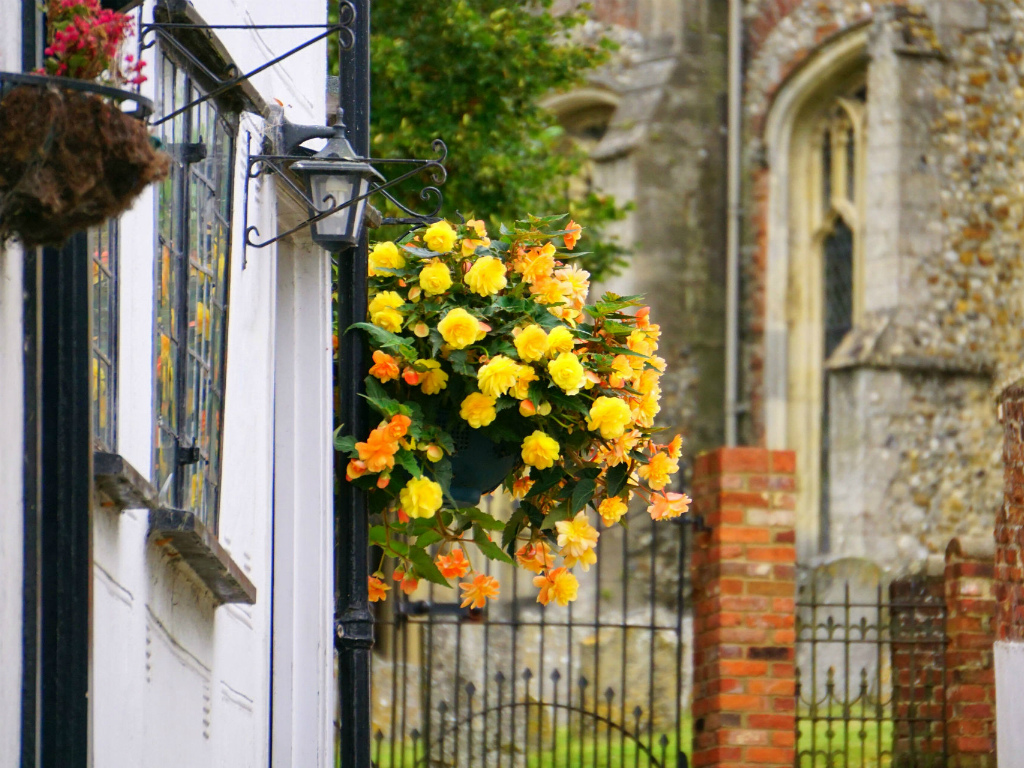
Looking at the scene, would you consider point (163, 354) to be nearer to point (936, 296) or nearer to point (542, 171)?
point (542, 171)

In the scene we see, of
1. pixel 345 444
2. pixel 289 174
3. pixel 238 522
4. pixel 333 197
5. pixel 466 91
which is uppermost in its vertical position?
pixel 466 91

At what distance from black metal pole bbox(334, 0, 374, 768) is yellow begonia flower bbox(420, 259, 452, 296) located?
249 millimetres

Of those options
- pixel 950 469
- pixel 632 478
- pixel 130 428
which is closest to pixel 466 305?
pixel 632 478

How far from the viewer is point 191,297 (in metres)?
4.38

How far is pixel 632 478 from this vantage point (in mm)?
A: 5375

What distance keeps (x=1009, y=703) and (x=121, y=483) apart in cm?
614

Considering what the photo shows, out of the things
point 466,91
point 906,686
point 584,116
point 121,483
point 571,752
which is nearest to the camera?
point 121,483

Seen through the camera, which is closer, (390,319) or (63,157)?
(63,157)

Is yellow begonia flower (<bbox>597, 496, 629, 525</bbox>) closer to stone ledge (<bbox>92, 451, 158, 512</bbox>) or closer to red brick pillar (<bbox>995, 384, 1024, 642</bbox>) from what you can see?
stone ledge (<bbox>92, 451, 158, 512</bbox>)

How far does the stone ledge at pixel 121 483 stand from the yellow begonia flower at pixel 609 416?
1.64m

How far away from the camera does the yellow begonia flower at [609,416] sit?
5012mm

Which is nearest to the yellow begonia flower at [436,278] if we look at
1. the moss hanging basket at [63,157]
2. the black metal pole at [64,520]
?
the black metal pole at [64,520]

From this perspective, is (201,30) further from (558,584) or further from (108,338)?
(558,584)

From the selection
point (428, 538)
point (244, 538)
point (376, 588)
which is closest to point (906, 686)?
point (376, 588)
